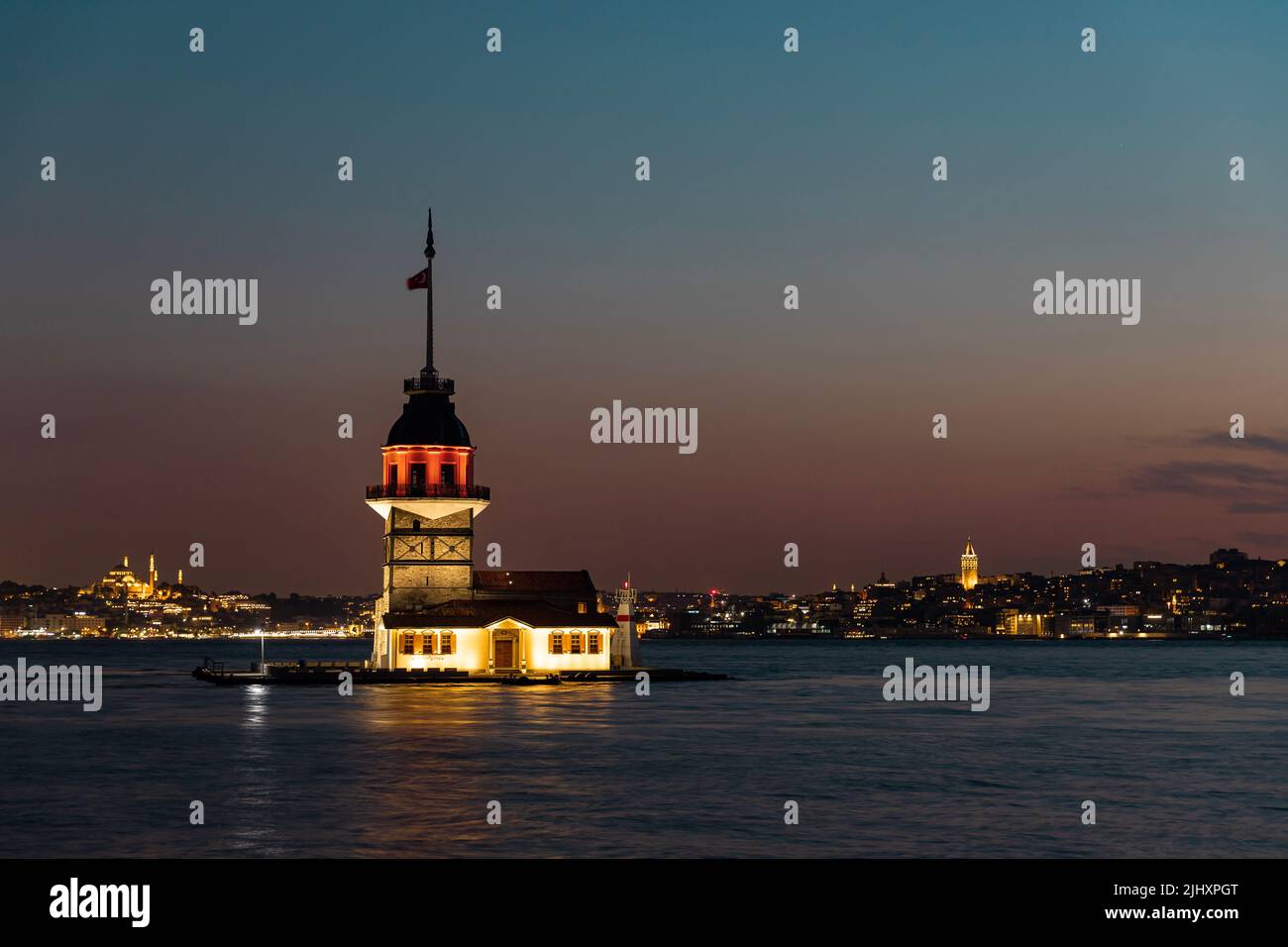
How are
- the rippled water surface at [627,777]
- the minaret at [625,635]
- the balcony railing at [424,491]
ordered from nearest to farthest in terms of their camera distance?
1. the rippled water surface at [627,777]
2. the balcony railing at [424,491]
3. the minaret at [625,635]

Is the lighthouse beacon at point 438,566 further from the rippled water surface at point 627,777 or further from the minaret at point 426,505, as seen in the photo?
the rippled water surface at point 627,777

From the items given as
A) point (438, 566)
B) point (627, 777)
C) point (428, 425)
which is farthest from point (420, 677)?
point (627, 777)

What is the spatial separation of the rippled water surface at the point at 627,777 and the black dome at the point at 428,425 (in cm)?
1309

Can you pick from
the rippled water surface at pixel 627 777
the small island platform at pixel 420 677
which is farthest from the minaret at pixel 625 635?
the rippled water surface at pixel 627 777

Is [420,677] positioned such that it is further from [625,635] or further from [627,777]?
[627,777]

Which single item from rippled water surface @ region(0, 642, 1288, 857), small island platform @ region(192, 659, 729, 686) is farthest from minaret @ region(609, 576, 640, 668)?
rippled water surface @ region(0, 642, 1288, 857)

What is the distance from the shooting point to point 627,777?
44.3 metres

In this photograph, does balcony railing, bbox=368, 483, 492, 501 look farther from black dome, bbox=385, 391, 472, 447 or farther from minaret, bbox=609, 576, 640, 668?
minaret, bbox=609, 576, 640, 668

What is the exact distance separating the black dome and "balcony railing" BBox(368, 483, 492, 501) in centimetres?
229

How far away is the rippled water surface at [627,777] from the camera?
107 feet

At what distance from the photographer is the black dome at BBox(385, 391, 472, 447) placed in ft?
275

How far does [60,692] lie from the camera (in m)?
99.8

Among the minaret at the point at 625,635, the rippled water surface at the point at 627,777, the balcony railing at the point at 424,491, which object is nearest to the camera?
the rippled water surface at the point at 627,777
